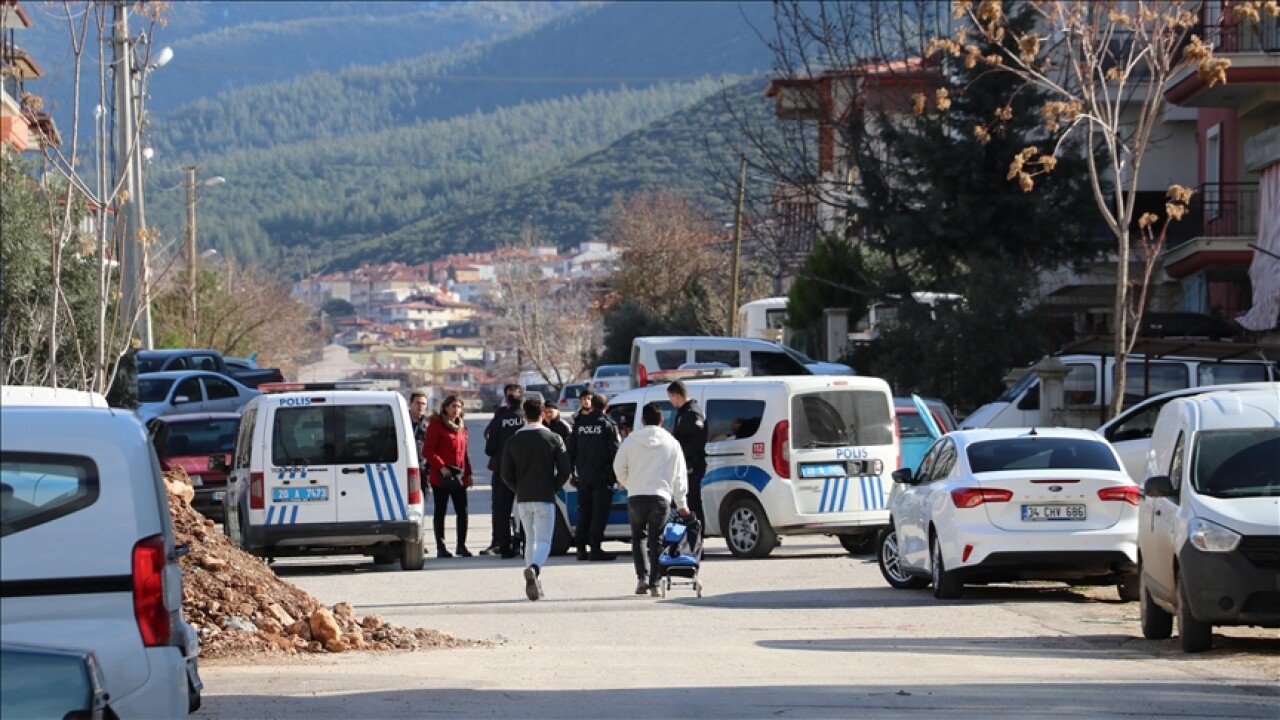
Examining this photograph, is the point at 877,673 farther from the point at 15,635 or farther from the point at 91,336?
the point at 91,336

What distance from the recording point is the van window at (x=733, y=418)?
20.4m

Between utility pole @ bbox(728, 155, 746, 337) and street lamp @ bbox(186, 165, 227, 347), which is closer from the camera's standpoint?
street lamp @ bbox(186, 165, 227, 347)

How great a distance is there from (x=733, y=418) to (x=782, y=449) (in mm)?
806

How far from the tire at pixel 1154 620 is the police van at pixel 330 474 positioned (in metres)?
8.56

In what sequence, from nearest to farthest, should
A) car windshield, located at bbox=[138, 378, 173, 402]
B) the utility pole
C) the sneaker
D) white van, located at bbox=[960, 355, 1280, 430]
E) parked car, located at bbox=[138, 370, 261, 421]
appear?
the sneaker
white van, located at bbox=[960, 355, 1280, 430]
parked car, located at bbox=[138, 370, 261, 421]
car windshield, located at bbox=[138, 378, 173, 402]
the utility pole

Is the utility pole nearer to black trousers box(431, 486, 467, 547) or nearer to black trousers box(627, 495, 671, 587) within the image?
black trousers box(431, 486, 467, 547)

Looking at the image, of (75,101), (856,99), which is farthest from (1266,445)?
(856,99)

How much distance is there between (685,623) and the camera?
1474 centimetres

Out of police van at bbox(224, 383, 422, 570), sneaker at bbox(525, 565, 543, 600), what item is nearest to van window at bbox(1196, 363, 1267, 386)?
police van at bbox(224, 383, 422, 570)

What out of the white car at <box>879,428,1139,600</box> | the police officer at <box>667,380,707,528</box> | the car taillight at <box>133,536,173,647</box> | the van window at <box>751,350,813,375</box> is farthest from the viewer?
the van window at <box>751,350,813,375</box>

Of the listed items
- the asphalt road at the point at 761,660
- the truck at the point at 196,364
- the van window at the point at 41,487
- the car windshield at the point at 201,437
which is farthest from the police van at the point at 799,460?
the truck at the point at 196,364

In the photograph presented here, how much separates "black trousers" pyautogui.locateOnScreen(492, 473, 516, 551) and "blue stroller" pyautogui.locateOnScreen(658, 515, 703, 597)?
482 cm

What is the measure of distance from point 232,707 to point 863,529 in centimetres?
1119

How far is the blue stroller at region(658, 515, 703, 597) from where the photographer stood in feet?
54.3
